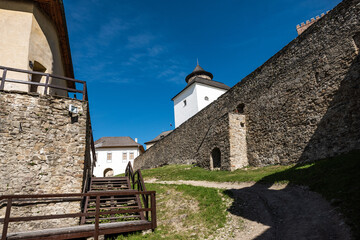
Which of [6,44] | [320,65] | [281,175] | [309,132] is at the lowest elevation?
[281,175]

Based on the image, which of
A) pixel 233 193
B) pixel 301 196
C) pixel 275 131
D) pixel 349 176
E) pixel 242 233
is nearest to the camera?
pixel 242 233

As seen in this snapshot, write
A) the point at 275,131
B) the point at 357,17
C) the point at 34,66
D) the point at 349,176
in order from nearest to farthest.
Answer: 1. the point at 349,176
2. the point at 357,17
3. the point at 34,66
4. the point at 275,131

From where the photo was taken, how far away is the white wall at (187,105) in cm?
3344

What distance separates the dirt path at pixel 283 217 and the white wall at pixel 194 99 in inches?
1011

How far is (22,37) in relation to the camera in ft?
30.6

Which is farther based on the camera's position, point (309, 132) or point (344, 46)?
point (309, 132)

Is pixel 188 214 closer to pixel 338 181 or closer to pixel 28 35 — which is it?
pixel 338 181

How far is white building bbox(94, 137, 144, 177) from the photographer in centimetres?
4084

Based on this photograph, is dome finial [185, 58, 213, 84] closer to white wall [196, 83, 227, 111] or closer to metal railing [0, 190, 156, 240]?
white wall [196, 83, 227, 111]

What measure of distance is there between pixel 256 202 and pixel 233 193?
46.6 inches

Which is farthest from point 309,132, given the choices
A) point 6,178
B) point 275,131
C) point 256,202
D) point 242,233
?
point 6,178

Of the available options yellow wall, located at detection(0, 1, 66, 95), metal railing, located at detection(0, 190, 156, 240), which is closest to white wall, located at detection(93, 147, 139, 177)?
yellow wall, located at detection(0, 1, 66, 95)

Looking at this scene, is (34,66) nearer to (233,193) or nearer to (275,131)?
(233,193)

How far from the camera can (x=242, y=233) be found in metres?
5.17
